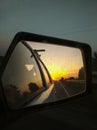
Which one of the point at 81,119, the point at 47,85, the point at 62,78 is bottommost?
the point at 81,119

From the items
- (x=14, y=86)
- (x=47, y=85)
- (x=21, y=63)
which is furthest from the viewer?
(x=47, y=85)

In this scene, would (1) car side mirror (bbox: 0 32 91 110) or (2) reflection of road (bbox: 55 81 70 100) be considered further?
(2) reflection of road (bbox: 55 81 70 100)

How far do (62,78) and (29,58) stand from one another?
281mm

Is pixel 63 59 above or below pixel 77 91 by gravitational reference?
above

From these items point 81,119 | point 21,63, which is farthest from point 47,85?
point 81,119

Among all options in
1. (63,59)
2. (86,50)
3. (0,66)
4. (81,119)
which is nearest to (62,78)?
(63,59)

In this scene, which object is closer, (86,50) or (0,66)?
(0,66)

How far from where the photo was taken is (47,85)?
3.00 metres

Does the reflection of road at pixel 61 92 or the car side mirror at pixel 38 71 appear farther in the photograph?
the reflection of road at pixel 61 92

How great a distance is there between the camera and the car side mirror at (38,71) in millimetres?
1746

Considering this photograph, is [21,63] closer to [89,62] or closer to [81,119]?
[89,62]

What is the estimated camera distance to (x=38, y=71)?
3.00 metres

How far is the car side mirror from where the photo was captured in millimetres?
1746

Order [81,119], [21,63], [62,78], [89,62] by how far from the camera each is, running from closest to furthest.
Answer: [21,63] < [62,78] < [89,62] < [81,119]
